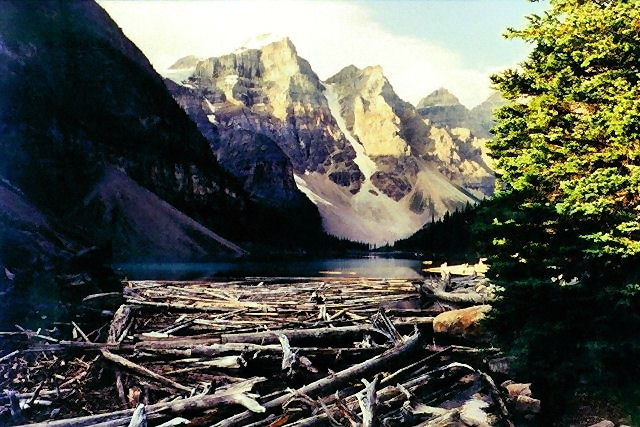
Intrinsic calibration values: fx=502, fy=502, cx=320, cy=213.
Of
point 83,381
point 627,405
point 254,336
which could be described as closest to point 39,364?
point 83,381

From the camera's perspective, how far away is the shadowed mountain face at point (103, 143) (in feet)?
377

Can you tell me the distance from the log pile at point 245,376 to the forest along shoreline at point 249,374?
0.03 m

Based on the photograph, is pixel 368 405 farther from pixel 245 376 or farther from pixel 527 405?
pixel 527 405

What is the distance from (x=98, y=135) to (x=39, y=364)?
147 m

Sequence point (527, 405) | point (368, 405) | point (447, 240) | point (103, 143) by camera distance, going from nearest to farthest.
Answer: point (368, 405)
point (527, 405)
point (447, 240)
point (103, 143)

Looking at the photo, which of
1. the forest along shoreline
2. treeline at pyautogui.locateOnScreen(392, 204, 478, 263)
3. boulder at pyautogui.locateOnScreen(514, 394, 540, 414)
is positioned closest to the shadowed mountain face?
treeline at pyautogui.locateOnScreen(392, 204, 478, 263)

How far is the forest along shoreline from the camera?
8.91 metres

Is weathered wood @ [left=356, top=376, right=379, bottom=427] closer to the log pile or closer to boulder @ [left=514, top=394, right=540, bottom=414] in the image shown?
the log pile

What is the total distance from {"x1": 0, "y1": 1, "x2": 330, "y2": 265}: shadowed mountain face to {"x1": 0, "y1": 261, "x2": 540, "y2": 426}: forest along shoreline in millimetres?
86158

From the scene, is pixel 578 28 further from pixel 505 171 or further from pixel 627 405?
pixel 627 405

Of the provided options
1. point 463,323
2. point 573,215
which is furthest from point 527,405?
point 463,323

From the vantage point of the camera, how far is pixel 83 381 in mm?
10656

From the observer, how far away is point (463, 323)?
17.0 m

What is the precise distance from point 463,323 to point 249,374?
329 inches
